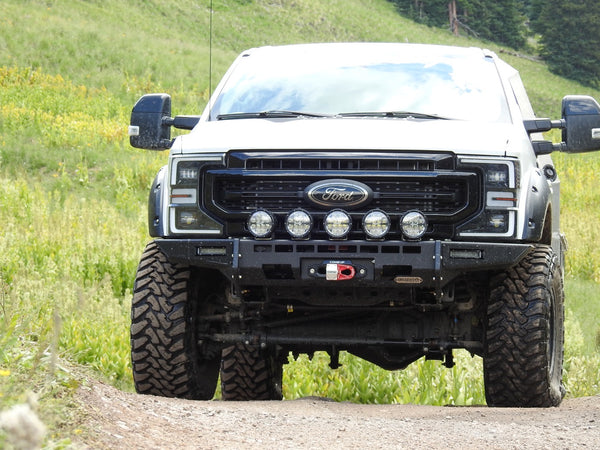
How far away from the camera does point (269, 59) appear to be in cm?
762

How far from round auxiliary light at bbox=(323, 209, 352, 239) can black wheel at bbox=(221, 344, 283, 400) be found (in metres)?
1.82

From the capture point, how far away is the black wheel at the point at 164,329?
20.4ft

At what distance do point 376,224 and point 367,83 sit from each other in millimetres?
1556

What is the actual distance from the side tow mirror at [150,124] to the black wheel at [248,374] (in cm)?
148

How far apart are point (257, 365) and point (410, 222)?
2.11 meters

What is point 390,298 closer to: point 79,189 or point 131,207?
point 131,207

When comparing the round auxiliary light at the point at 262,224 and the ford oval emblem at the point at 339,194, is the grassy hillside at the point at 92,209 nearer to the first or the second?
the round auxiliary light at the point at 262,224

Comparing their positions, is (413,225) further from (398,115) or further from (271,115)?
(271,115)

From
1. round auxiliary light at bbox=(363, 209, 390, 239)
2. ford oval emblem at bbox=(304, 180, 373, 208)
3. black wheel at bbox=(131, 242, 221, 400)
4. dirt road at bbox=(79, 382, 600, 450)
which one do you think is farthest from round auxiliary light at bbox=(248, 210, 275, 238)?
dirt road at bbox=(79, 382, 600, 450)

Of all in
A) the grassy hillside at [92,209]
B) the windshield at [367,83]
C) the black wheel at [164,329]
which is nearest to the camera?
the black wheel at [164,329]

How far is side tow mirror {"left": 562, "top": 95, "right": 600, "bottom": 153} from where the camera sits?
6605 millimetres

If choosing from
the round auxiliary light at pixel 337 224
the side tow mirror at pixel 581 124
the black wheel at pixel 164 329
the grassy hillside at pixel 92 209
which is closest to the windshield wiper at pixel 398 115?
the side tow mirror at pixel 581 124

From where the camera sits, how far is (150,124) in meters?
6.83

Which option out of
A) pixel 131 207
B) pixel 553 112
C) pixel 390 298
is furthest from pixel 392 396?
pixel 553 112
